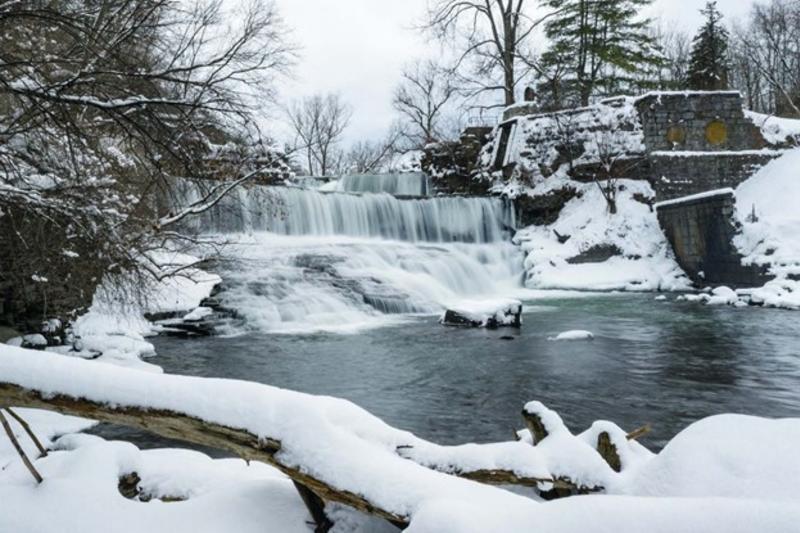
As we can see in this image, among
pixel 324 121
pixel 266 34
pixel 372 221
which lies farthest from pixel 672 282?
pixel 324 121

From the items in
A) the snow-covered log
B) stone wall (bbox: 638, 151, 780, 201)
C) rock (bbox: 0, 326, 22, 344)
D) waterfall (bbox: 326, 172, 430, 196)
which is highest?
waterfall (bbox: 326, 172, 430, 196)

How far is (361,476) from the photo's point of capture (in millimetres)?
1817

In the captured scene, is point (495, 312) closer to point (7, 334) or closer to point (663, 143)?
point (7, 334)

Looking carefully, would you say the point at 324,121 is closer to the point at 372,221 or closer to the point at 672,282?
the point at 372,221

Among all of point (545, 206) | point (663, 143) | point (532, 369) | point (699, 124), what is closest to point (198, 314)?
point (532, 369)

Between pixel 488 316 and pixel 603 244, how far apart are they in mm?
10096

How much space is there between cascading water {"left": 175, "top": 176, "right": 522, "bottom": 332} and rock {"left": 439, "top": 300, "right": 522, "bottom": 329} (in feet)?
5.71

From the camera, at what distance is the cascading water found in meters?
12.5

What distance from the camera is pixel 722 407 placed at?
5.91 meters

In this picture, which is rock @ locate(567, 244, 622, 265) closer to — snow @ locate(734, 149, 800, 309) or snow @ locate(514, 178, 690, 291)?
snow @ locate(514, 178, 690, 291)

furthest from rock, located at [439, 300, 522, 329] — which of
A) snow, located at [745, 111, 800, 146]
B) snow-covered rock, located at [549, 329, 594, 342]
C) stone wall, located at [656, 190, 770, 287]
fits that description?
snow, located at [745, 111, 800, 146]

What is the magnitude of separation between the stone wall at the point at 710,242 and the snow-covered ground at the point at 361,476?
14.8 m

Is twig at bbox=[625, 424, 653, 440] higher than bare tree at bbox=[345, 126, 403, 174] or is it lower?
lower

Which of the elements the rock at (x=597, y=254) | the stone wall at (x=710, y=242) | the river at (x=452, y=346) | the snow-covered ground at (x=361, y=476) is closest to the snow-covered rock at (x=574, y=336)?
the river at (x=452, y=346)
